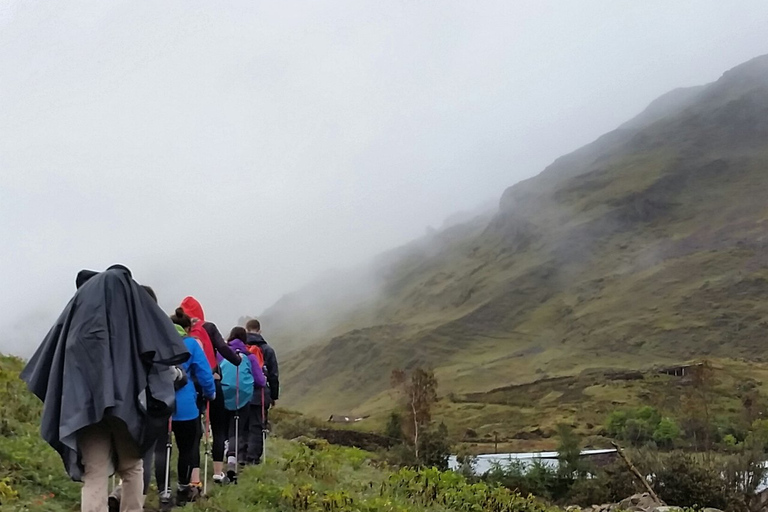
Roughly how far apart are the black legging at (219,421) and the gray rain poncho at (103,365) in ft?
11.4

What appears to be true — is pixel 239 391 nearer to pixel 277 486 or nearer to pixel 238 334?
pixel 238 334

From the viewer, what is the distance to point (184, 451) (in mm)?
7629

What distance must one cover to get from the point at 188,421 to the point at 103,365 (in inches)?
92.2

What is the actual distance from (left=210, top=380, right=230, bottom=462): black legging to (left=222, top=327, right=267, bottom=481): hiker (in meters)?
0.10

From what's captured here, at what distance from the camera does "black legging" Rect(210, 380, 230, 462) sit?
9148 mm

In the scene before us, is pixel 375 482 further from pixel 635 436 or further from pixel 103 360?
pixel 635 436

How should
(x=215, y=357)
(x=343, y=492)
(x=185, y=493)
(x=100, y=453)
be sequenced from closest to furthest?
(x=100, y=453)
(x=185, y=493)
(x=215, y=357)
(x=343, y=492)

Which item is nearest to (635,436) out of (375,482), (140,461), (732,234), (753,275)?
(375,482)

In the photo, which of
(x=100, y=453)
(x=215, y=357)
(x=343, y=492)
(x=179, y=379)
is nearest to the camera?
(x=100, y=453)

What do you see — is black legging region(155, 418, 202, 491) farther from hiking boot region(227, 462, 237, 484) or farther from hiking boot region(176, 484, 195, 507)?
hiking boot region(227, 462, 237, 484)

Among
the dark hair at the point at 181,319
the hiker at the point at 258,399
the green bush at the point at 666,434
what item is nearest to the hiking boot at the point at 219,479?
the hiker at the point at 258,399

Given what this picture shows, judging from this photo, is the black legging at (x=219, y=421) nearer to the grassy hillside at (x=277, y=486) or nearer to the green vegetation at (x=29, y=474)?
the grassy hillside at (x=277, y=486)

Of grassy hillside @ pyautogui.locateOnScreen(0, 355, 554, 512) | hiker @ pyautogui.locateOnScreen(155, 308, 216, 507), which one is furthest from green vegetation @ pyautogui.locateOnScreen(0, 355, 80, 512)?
hiker @ pyautogui.locateOnScreen(155, 308, 216, 507)

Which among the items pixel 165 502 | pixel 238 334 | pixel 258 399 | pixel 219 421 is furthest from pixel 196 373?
pixel 258 399
